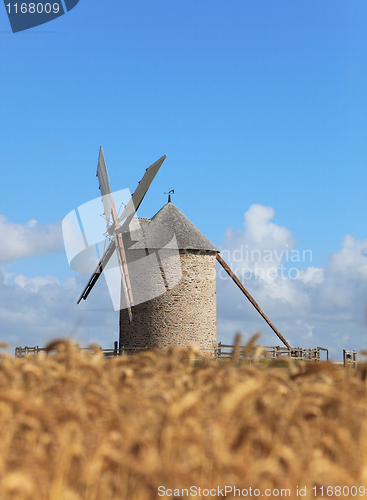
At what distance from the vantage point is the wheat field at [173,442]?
288 cm

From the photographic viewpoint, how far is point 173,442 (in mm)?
3113

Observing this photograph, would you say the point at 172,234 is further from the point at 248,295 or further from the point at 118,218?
the point at 248,295

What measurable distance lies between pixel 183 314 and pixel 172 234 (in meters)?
4.11

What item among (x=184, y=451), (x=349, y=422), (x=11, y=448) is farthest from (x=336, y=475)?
(x=11, y=448)

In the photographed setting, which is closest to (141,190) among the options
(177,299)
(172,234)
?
(172,234)

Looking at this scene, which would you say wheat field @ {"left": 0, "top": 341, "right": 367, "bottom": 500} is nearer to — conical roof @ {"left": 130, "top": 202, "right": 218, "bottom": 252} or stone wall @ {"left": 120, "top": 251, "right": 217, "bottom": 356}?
stone wall @ {"left": 120, "top": 251, "right": 217, "bottom": 356}

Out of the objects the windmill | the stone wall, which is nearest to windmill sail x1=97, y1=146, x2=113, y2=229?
the windmill

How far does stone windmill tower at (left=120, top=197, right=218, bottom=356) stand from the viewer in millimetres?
22625

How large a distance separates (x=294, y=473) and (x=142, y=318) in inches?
801

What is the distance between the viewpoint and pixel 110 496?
10.1 ft

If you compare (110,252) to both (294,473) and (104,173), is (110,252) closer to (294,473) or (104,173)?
(104,173)

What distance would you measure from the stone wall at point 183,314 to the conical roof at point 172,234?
23.8 inches

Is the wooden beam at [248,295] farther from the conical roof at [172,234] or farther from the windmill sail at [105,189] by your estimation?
the windmill sail at [105,189]

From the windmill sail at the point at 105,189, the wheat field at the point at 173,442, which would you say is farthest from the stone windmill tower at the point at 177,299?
the wheat field at the point at 173,442
